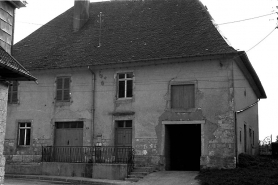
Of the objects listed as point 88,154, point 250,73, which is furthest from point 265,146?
point 88,154

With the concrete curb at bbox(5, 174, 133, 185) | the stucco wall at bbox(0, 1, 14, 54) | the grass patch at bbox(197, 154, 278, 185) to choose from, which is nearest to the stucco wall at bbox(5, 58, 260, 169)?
the grass patch at bbox(197, 154, 278, 185)

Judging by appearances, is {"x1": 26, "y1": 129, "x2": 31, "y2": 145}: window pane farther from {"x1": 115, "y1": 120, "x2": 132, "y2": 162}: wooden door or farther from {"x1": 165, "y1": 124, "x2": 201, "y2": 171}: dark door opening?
{"x1": 165, "y1": 124, "x2": 201, "y2": 171}: dark door opening

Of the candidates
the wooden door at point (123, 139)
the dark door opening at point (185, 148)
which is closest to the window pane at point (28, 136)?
the wooden door at point (123, 139)

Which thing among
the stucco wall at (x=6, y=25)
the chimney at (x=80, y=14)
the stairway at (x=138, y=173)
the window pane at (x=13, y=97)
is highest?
the chimney at (x=80, y=14)

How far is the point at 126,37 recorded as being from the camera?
2412 centimetres

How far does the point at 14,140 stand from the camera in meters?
24.1

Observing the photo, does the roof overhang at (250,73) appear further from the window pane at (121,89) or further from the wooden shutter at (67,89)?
the wooden shutter at (67,89)

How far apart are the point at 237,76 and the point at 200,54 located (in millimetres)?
2799

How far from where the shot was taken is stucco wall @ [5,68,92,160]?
76.0 feet

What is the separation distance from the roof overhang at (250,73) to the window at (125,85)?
5.59m

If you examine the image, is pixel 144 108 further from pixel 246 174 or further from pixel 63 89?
pixel 246 174

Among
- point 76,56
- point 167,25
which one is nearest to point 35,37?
point 76,56

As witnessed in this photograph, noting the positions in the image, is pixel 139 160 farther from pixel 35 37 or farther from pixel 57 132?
pixel 35 37

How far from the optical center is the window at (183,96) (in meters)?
21.0
